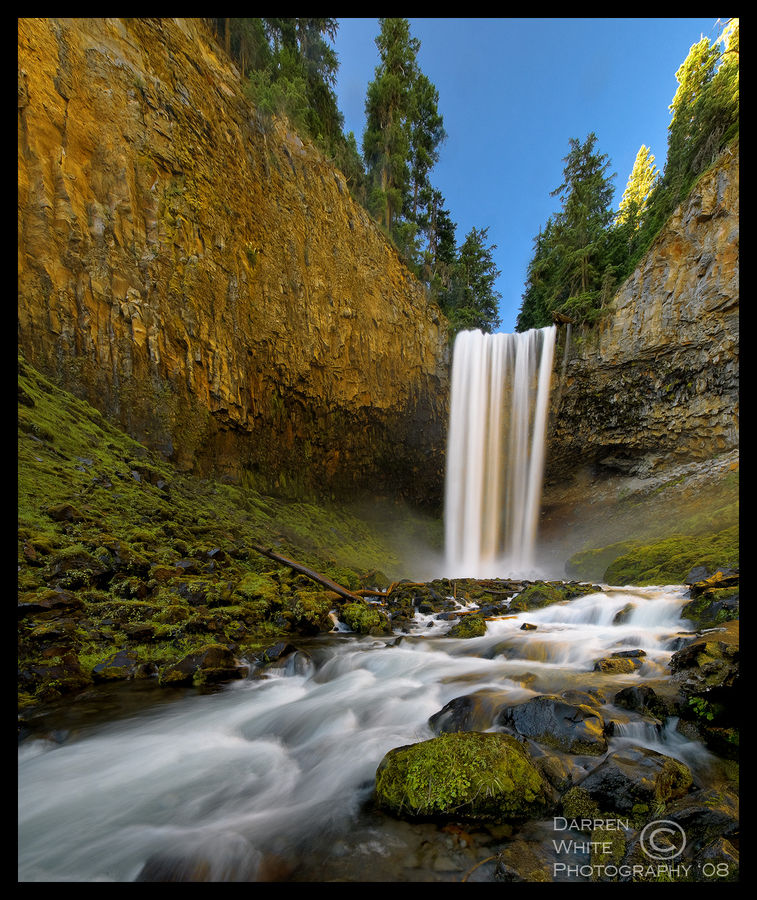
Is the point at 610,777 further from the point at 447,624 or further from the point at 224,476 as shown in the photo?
the point at 224,476

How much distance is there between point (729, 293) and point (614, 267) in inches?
235

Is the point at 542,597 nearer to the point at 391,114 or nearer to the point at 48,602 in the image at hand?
the point at 48,602

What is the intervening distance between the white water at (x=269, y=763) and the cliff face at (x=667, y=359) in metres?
15.1

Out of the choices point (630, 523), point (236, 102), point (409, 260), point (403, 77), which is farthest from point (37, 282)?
point (403, 77)

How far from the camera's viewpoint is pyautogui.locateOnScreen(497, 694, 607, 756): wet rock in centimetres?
275

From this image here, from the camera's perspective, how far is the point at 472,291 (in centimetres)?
2648

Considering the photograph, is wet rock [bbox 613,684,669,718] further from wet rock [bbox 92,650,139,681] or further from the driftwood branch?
the driftwood branch

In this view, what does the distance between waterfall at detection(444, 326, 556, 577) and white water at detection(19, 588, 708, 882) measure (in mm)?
16060

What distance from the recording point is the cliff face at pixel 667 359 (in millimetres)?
14523

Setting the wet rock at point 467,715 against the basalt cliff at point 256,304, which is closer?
the wet rock at point 467,715

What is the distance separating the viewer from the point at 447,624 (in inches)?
311

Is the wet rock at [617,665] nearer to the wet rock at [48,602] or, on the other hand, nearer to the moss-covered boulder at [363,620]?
the moss-covered boulder at [363,620]

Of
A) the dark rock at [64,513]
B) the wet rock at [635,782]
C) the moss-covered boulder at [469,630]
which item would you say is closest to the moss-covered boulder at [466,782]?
the wet rock at [635,782]
